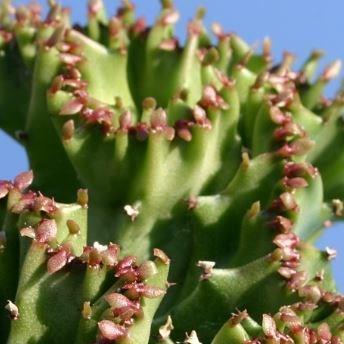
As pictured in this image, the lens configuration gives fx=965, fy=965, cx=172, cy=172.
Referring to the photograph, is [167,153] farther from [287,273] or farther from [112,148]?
[287,273]

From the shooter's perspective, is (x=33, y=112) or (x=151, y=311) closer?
(x=151, y=311)

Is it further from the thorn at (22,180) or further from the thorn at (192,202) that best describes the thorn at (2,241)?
the thorn at (192,202)

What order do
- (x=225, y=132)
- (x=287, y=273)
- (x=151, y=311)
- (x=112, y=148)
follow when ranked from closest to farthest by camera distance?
(x=151, y=311), (x=287, y=273), (x=112, y=148), (x=225, y=132)

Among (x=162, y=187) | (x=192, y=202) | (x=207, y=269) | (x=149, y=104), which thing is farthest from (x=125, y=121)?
(x=207, y=269)

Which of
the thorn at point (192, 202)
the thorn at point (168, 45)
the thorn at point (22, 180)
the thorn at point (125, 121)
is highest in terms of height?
the thorn at point (168, 45)

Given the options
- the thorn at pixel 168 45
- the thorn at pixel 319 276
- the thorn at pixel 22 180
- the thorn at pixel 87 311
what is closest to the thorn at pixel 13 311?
the thorn at pixel 87 311

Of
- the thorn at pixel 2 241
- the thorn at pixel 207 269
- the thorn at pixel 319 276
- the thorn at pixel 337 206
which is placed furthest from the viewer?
the thorn at pixel 337 206

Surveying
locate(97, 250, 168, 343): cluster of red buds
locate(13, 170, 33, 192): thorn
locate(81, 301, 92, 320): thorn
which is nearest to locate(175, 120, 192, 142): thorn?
locate(13, 170, 33, 192): thorn

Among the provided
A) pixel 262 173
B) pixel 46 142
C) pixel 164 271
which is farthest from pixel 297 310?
pixel 46 142

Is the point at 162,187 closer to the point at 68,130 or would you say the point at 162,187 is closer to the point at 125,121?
the point at 125,121

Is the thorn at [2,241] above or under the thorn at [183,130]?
under
